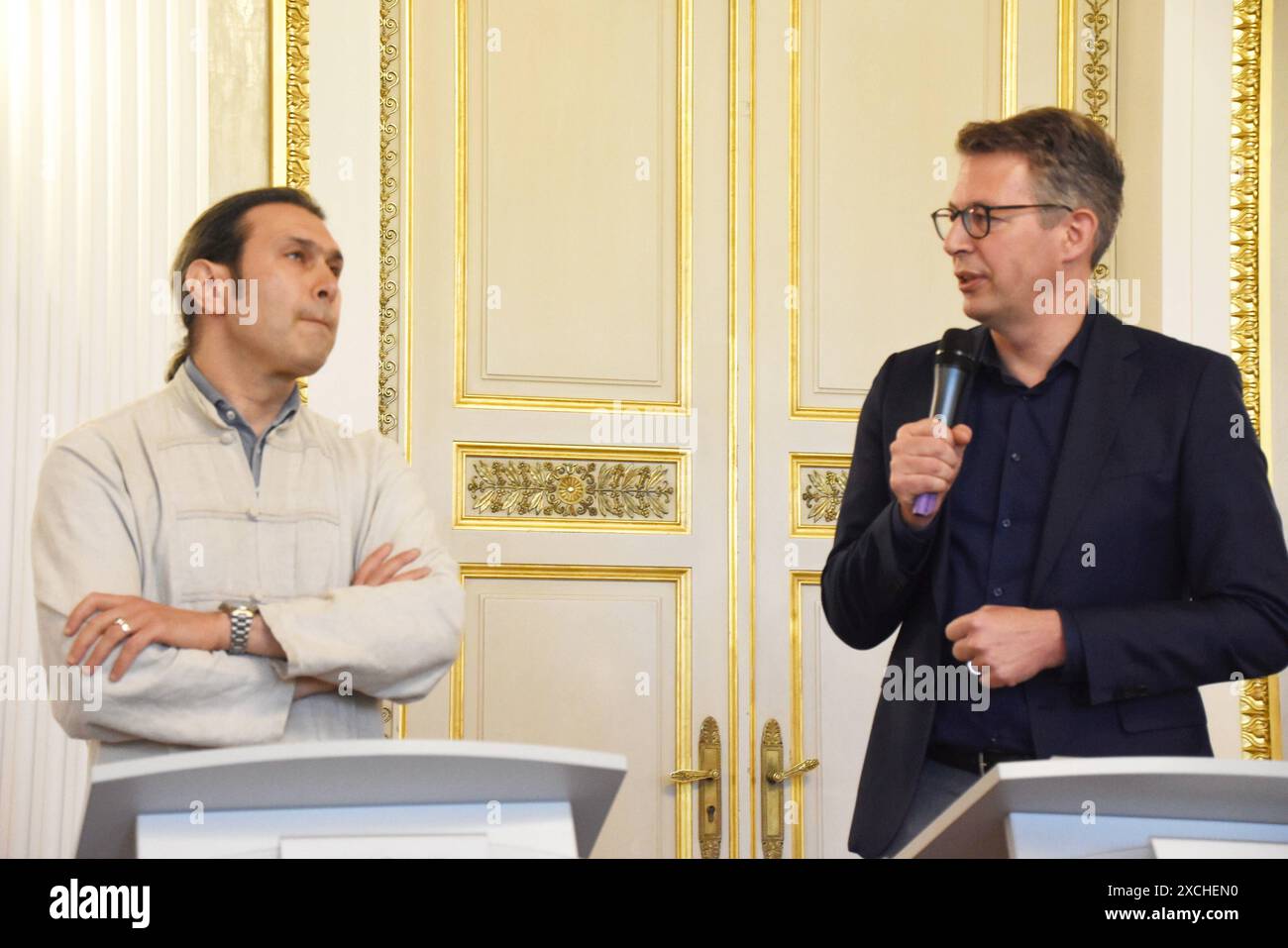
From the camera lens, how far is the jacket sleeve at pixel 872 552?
2.62m

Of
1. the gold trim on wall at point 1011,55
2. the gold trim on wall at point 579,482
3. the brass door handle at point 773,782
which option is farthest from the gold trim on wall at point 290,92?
the gold trim on wall at point 1011,55

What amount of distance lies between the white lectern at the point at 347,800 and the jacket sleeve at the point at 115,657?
577 millimetres

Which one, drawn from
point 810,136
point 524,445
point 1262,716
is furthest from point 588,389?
point 1262,716

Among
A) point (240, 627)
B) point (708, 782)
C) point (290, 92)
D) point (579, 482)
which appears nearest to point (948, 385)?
point (240, 627)

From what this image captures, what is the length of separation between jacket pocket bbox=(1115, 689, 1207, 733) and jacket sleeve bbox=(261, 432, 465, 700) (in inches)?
41.2

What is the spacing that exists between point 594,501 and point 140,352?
1260 mm

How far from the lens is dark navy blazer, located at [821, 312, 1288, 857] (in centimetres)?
254

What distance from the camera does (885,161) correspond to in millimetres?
4840

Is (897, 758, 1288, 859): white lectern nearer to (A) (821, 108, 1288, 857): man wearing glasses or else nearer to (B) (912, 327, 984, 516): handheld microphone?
(A) (821, 108, 1288, 857): man wearing glasses

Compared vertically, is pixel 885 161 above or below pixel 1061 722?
above
